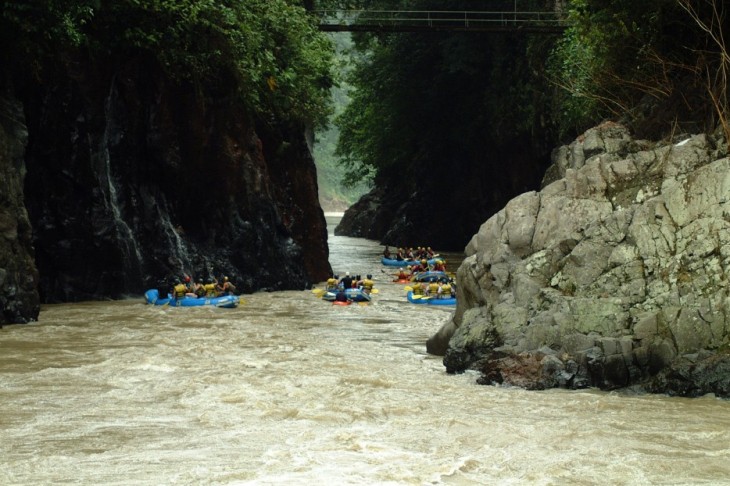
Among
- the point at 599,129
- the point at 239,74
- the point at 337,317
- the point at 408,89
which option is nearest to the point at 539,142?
the point at 408,89

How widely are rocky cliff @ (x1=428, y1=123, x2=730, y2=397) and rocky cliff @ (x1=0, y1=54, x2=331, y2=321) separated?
9.30 m

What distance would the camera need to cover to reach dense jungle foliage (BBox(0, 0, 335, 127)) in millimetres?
18875

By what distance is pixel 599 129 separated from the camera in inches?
599

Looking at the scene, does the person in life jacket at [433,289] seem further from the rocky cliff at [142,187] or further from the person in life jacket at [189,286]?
the person in life jacket at [189,286]

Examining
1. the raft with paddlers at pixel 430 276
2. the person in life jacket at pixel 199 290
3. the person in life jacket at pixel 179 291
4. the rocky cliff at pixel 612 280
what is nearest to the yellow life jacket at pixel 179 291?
the person in life jacket at pixel 179 291

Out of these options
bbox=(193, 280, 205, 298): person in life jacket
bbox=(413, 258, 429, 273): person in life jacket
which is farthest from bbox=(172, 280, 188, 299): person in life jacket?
bbox=(413, 258, 429, 273): person in life jacket

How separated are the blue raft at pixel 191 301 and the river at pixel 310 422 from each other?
4826 millimetres

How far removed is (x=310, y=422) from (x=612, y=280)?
4314 mm

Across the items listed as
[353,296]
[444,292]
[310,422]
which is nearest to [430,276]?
[444,292]

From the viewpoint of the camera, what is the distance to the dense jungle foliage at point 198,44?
61.9ft

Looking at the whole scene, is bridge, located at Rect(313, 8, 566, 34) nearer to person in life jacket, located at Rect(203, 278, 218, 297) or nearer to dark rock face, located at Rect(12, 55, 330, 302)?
dark rock face, located at Rect(12, 55, 330, 302)

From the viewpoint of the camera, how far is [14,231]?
17422mm

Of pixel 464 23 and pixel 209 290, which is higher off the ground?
pixel 464 23

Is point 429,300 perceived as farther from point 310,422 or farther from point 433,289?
point 310,422
